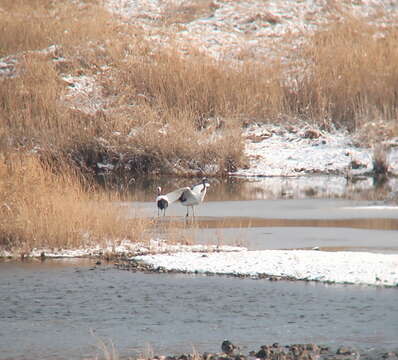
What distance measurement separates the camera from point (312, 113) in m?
25.3

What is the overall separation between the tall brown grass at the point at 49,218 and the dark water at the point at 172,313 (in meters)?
1.08

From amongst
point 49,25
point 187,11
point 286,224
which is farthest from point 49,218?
point 187,11

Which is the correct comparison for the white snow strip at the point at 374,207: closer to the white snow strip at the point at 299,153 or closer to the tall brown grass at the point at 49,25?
the white snow strip at the point at 299,153

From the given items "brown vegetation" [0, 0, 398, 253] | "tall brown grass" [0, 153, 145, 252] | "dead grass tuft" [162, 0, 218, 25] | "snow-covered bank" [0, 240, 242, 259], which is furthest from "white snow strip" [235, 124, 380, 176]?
"snow-covered bank" [0, 240, 242, 259]

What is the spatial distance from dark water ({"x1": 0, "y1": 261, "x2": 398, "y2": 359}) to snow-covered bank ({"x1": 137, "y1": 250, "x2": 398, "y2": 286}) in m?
0.26

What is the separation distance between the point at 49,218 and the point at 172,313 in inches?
139

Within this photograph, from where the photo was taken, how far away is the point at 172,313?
894 centimetres

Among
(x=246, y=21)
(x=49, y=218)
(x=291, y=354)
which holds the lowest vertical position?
(x=291, y=354)

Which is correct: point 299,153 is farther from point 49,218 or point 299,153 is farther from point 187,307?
point 187,307

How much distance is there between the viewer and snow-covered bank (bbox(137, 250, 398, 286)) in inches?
399

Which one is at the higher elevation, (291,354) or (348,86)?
(348,86)

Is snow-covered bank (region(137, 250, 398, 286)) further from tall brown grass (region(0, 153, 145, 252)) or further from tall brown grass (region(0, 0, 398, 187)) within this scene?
tall brown grass (region(0, 0, 398, 187))

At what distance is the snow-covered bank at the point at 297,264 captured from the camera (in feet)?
33.3

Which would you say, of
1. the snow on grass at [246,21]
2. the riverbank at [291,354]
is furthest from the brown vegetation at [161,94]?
the riverbank at [291,354]
